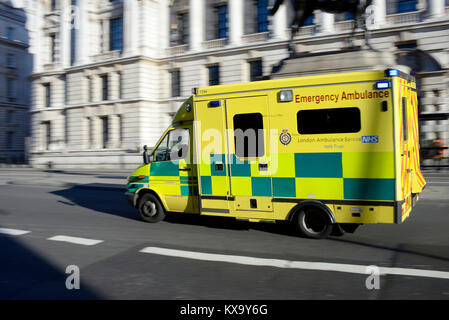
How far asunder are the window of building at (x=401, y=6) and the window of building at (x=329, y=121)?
22.6 m

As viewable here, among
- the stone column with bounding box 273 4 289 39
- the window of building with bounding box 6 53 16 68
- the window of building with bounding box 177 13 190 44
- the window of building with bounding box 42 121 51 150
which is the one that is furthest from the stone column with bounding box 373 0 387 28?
the window of building with bounding box 6 53 16 68

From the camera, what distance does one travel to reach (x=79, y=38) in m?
36.0

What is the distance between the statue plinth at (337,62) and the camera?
10203 millimetres

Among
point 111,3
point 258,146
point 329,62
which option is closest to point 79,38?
point 111,3

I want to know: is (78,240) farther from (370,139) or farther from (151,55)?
(151,55)

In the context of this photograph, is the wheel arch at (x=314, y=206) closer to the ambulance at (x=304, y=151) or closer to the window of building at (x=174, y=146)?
the ambulance at (x=304, y=151)

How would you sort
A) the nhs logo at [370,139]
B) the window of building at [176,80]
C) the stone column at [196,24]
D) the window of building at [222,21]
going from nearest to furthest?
1. the nhs logo at [370,139]
2. the window of building at [222,21]
3. the stone column at [196,24]
4. the window of building at [176,80]

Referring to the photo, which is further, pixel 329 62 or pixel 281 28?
pixel 281 28

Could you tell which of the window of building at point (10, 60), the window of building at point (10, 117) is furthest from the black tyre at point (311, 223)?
the window of building at point (10, 60)

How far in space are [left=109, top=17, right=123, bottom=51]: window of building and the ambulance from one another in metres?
30.1

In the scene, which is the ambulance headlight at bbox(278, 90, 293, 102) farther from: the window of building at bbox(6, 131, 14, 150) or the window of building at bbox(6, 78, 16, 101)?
the window of building at bbox(6, 131, 14, 150)

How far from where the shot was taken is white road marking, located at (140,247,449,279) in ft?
16.3
